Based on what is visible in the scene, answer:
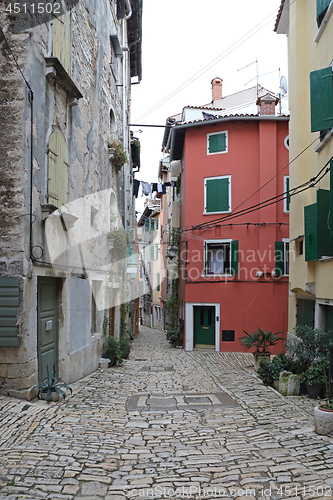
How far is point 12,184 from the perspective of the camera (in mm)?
6992

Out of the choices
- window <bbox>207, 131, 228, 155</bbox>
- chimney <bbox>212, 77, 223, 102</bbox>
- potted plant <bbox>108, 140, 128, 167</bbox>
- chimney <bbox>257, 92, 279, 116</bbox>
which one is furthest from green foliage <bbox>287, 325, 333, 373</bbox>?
chimney <bbox>212, 77, 223, 102</bbox>

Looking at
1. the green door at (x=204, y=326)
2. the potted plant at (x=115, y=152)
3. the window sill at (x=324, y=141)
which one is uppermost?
the potted plant at (x=115, y=152)

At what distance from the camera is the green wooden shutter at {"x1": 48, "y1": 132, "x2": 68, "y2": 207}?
26.2 ft

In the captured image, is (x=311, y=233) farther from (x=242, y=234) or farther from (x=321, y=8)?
(x=242, y=234)

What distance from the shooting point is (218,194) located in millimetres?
19656

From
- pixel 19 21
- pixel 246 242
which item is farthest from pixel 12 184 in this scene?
pixel 246 242

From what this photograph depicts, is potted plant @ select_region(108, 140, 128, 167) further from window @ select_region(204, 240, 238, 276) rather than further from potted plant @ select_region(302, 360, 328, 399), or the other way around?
potted plant @ select_region(302, 360, 328, 399)

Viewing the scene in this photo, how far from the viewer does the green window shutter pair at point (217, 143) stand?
19.8m

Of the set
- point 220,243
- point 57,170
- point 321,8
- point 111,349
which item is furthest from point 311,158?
point 220,243

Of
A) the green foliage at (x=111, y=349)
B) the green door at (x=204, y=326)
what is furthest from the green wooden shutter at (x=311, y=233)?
the green door at (x=204, y=326)

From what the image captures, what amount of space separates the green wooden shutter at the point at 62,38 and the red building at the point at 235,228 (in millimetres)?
10744

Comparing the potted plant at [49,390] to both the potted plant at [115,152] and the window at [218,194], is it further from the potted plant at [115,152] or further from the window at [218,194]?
the window at [218,194]

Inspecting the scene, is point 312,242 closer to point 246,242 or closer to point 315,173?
point 315,173

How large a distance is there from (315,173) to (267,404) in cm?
552
